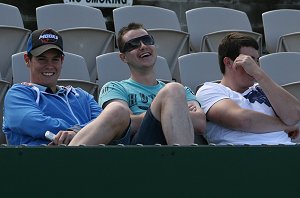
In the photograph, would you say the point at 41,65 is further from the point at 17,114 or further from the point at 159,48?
the point at 159,48

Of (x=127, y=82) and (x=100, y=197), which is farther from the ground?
(x=100, y=197)

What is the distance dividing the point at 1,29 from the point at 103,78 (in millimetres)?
947

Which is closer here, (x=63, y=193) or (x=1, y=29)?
(x=63, y=193)

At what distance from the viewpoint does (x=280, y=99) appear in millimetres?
4465

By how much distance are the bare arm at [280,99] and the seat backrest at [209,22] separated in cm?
244

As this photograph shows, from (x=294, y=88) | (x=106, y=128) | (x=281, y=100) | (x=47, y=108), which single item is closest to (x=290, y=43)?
(x=294, y=88)

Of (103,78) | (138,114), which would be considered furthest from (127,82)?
(103,78)

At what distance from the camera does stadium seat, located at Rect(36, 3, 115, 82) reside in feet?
20.1

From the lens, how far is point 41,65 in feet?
14.8

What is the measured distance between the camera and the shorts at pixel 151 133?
3996 mm

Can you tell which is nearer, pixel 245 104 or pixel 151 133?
pixel 151 133

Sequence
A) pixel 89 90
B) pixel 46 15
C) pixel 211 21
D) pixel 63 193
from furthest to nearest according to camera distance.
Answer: pixel 211 21, pixel 46 15, pixel 89 90, pixel 63 193

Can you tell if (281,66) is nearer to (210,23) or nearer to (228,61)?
(228,61)

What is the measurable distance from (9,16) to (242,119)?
2.57 meters
